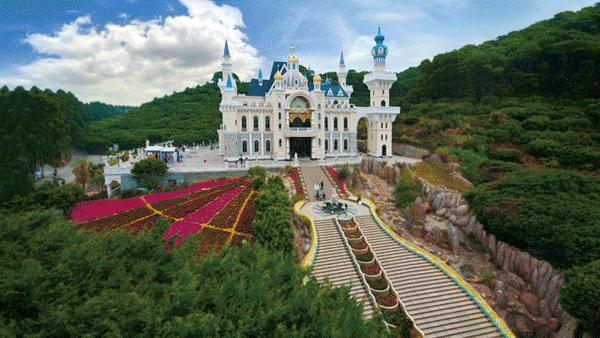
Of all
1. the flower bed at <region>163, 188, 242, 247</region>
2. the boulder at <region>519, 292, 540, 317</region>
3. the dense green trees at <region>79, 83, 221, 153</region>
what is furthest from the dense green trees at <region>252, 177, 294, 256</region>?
Answer: the dense green trees at <region>79, 83, 221, 153</region>

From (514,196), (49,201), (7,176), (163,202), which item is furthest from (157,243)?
(514,196)

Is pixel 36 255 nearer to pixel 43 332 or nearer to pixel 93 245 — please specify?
pixel 93 245

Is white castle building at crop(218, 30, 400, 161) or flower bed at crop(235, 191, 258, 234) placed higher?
white castle building at crop(218, 30, 400, 161)

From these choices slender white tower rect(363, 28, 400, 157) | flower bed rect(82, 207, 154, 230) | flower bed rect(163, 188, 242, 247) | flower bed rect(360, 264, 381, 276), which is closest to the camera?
flower bed rect(360, 264, 381, 276)

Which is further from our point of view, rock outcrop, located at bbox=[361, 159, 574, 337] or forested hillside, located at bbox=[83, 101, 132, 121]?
forested hillside, located at bbox=[83, 101, 132, 121]

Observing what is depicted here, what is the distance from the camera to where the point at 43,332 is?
22.5 ft

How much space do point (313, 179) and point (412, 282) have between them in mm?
16303

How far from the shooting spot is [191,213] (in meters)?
22.9

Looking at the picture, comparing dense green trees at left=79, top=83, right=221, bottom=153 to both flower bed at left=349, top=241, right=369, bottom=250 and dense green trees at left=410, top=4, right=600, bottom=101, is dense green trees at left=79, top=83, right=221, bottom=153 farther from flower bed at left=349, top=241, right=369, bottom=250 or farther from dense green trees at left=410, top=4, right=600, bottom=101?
flower bed at left=349, top=241, right=369, bottom=250

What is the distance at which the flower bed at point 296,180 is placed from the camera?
97.6ft

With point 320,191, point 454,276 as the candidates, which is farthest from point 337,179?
point 454,276

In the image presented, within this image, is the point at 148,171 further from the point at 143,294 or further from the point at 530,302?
the point at 530,302

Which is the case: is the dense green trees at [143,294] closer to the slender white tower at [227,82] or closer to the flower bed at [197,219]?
the flower bed at [197,219]

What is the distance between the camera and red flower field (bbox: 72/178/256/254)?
20.0 meters
